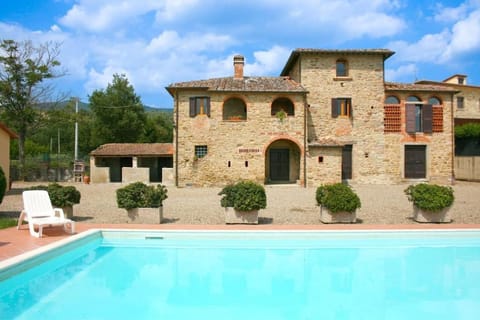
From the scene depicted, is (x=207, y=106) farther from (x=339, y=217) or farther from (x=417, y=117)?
(x=339, y=217)

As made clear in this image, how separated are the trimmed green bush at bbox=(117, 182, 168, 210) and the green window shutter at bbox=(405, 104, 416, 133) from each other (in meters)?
17.4

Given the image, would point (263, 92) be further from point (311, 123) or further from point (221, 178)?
point (221, 178)

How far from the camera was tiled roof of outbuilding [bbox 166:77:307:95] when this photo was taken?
64.6 ft

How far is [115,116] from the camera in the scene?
3841 cm

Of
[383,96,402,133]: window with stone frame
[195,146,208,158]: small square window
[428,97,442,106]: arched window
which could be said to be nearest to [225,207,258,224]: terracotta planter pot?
[195,146,208,158]: small square window

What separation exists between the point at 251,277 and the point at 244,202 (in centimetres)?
296

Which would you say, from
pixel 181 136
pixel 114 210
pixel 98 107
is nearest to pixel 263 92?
pixel 181 136

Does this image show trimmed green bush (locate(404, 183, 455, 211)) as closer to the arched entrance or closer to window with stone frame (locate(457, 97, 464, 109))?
the arched entrance

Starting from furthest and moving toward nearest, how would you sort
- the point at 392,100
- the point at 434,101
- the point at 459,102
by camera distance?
the point at 459,102, the point at 434,101, the point at 392,100

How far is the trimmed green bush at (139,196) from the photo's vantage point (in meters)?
8.54

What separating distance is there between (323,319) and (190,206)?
8.22 m

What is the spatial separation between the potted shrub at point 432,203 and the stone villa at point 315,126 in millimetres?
10520

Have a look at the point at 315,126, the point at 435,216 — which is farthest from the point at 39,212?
the point at 315,126

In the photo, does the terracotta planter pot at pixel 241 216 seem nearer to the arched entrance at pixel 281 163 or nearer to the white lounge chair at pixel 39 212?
the white lounge chair at pixel 39 212
